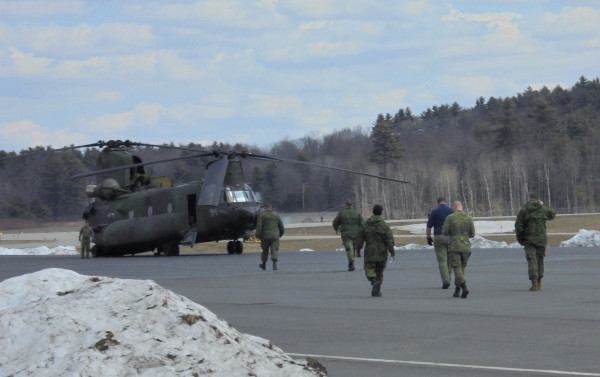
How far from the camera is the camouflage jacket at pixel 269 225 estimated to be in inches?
1062

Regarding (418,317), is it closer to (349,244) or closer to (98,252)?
(349,244)

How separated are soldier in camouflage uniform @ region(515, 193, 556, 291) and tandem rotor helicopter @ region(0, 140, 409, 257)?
17812 mm

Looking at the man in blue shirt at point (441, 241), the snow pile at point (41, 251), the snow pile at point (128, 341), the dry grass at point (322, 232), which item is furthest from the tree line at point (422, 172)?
the snow pile at point (128, 341)

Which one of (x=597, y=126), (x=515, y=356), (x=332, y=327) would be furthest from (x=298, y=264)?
(x=597, y=126)

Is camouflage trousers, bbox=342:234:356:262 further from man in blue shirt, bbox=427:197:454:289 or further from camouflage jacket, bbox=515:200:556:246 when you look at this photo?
camouflage jacket, bbox=515:200:556:246

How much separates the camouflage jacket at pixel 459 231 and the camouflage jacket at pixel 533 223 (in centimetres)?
144

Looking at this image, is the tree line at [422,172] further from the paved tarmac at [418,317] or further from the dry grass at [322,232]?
the paved tarmac at [418,317]

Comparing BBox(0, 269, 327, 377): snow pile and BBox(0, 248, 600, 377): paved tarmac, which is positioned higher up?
BBox(0, 269, 327, 377): snow pile

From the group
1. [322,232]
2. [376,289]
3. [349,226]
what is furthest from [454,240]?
[322,232]

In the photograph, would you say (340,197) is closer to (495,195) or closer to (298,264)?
(495,195)

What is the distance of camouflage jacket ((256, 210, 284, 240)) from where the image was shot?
27.0 metres

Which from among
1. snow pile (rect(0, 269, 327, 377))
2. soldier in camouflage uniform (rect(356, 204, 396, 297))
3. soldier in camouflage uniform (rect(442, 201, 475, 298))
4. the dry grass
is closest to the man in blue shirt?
soldier in camouflage uniform (rect(442, 201, 475, 298))

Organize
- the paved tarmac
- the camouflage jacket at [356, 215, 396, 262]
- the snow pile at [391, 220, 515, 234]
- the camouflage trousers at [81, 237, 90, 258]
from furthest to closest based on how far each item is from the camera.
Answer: the snow pile at [391, 220, 515, 234] → the camouflage trousers at [81, 237, 90, 258] → the camouflage jacket at [356, 215, 396, 262] → the paved tarmac

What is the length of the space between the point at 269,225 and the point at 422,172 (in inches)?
3464
